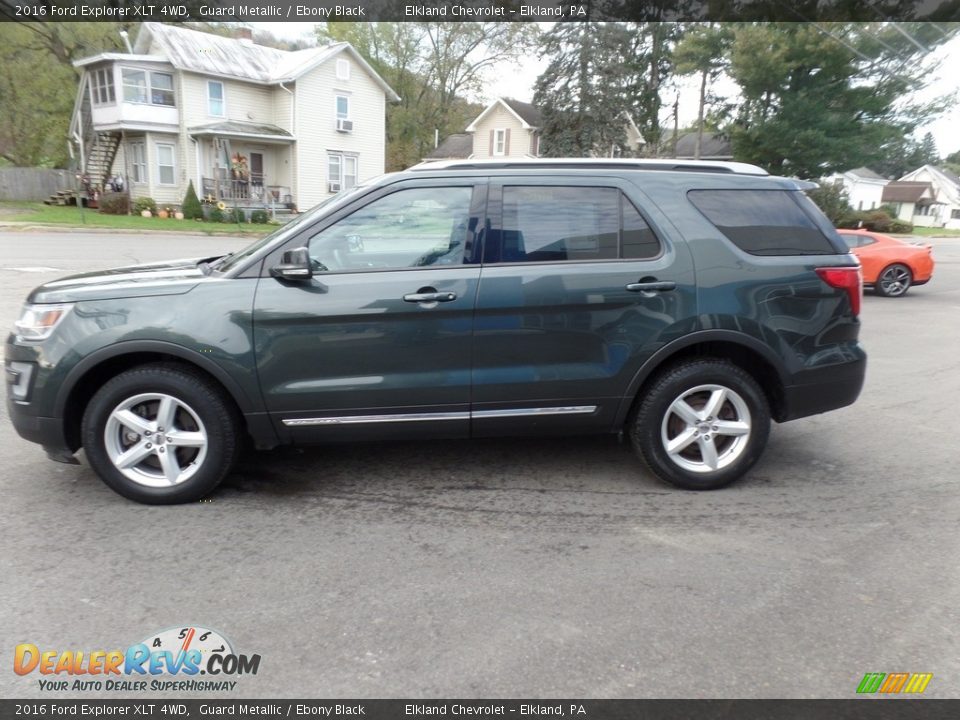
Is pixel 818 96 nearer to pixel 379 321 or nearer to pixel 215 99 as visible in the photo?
pixel 215 99

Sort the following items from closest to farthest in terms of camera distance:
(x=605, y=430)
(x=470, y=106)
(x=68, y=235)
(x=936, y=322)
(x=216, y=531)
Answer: (x=216, y=531) < (x=605, y=430) < (x=936, y=322) < (x=68, y=235) < (x=470, y=106)

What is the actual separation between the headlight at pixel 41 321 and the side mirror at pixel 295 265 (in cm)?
118

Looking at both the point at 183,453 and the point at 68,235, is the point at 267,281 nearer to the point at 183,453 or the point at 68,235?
the point at 183,453

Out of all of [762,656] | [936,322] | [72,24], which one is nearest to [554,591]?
[762,656]

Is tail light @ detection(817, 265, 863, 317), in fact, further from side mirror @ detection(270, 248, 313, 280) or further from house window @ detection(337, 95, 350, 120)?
house window @ detection(337, 95, 350, 120)

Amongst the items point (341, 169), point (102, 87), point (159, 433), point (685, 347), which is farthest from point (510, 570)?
point (102, 87)

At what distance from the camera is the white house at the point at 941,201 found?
80.2 m

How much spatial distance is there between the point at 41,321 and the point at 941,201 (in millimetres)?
98307

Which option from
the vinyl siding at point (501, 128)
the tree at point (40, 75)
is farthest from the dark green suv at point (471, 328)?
the vinyl siding at point (501, 128)

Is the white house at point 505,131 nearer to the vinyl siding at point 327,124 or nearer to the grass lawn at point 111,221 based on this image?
the vinyl siding at point 327,124

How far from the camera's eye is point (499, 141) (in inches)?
1887

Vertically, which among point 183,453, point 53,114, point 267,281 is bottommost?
point 183,453

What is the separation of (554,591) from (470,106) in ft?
187

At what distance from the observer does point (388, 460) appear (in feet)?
15.5
